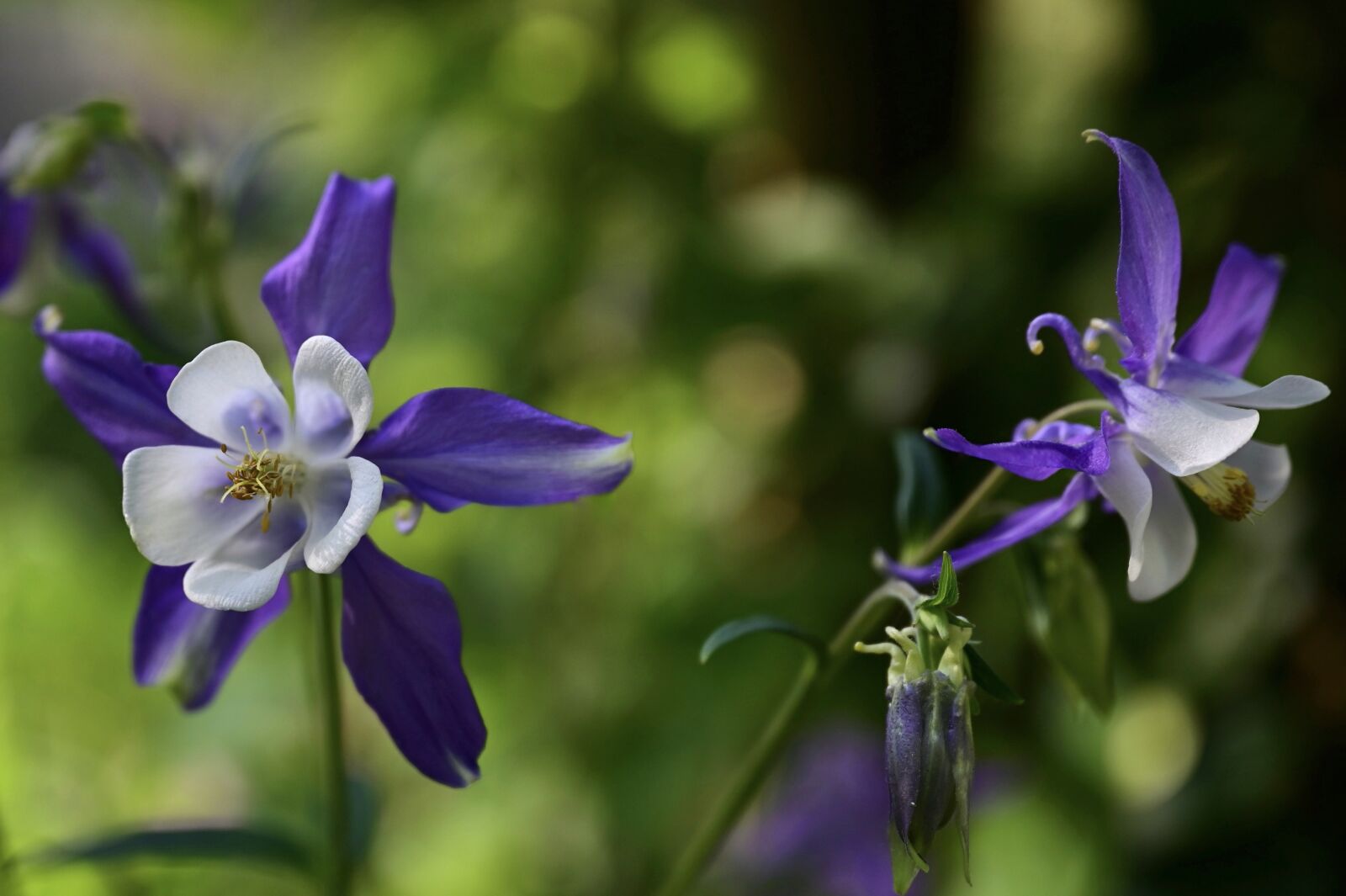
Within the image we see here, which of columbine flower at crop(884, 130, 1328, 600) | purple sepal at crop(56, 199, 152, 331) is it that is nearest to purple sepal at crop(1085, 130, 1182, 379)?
columbine flower at crop(884, 130, 1328, 600)

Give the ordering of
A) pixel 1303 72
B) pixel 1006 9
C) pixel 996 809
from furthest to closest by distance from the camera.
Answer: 1. pixel 1006 9
2. pixel 1303 72
3. pixel 996 809

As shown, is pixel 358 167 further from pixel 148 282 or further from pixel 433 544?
pixel 148 282

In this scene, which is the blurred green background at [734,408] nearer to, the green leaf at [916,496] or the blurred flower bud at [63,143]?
the blurred flower bud at [63,143]

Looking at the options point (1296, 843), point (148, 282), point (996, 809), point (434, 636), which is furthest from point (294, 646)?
point (1296, 843)

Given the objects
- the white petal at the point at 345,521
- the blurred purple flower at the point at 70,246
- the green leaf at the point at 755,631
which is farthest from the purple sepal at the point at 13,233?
the green leaf at the point at 755,631

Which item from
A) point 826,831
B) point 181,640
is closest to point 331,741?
point 181,640

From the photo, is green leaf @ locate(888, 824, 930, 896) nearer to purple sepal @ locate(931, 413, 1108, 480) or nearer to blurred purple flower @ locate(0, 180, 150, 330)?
purple sepal @ locate(931, 413, 1108, 480)

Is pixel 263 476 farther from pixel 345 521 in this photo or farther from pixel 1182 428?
pixel 1182 428
